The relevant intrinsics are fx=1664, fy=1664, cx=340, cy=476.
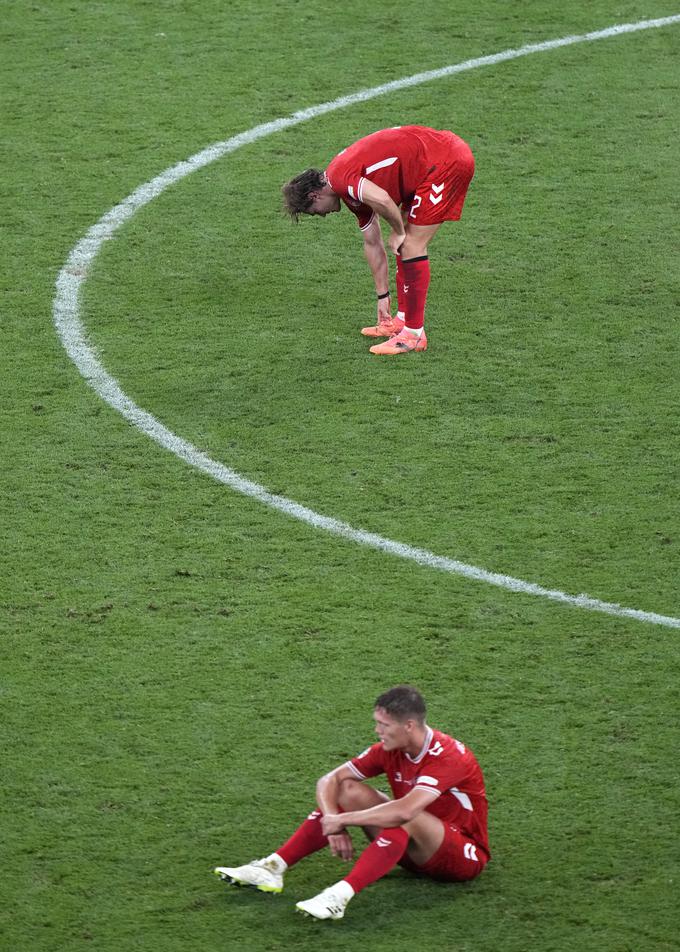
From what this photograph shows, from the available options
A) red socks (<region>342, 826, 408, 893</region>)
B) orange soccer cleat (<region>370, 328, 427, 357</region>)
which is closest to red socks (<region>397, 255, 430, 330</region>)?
orange soccer cleat (<region>370, 328, 427, 357</region>)

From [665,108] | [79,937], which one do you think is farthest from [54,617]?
[665,108]

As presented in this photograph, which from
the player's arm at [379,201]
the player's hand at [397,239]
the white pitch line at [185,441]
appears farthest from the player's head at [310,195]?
the white pitch line at [185,441]

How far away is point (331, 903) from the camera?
238 inches

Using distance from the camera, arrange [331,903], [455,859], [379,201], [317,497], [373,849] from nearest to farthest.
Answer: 1. [331,903]
2. [373,849]
3. [455,859]
4. [317,497]
5. [379,201]

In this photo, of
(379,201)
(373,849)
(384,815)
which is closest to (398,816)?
(384,815)

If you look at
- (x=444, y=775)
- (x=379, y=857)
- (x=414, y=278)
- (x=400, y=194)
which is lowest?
(x=379, y=857)

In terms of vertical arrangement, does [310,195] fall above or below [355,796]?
above

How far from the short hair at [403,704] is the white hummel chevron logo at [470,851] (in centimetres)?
53

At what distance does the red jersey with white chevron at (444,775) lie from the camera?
6.23 m

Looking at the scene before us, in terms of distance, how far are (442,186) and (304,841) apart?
5.55m

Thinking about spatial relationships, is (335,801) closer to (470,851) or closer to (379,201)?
(470,851)

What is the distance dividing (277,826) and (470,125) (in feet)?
30.0

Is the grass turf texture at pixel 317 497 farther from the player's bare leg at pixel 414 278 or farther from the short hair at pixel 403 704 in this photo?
the short hair at pixel 403 704

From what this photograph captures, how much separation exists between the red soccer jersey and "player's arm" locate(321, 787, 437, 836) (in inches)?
206
